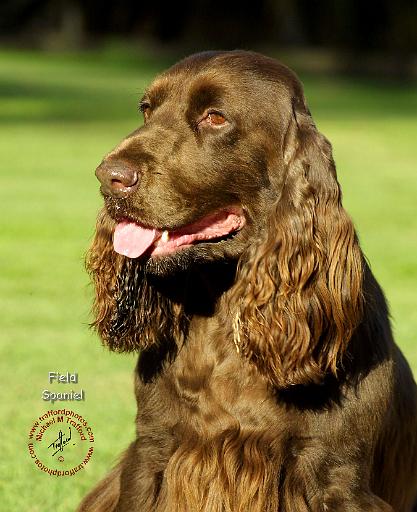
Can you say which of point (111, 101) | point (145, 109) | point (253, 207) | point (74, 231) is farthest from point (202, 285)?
point (111, 101)

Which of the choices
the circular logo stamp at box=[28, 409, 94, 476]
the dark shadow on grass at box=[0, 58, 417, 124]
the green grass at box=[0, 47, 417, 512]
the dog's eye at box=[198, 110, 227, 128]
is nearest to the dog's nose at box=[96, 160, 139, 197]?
the dog's eye at box=[198, 110, 227, 128]

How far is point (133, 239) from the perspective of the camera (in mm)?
3900

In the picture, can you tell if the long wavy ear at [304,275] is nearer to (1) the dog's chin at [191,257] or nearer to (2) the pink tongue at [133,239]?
(1) the dog's chin at [191,257]

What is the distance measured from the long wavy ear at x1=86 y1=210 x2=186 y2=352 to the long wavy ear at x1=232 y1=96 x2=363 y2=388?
40 centimetres

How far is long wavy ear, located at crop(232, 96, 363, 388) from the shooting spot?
3.77 metres

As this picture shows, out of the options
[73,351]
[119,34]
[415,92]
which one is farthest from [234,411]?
[119,34]

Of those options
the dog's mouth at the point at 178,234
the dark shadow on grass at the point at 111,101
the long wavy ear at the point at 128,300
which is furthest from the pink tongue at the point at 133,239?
the dark shadow on grass at the point at 111,101

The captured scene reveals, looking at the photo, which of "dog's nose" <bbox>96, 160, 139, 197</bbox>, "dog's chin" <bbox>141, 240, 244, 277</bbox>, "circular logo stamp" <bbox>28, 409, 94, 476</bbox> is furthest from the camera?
"circular logo stamp" <bbox>28, 409, 94, 476</bbox>

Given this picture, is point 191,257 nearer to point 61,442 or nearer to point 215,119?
point 215,119

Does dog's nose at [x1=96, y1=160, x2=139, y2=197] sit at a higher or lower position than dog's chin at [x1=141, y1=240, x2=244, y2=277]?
higher

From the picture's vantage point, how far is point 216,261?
12.8 ft

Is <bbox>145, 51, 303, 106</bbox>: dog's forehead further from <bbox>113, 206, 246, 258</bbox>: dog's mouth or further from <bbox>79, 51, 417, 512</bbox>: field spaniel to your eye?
<bbox>113, 206, 246, 258</bbox>: dog's mouth

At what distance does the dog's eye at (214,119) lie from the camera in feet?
12.6

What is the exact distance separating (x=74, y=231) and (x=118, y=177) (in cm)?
765
